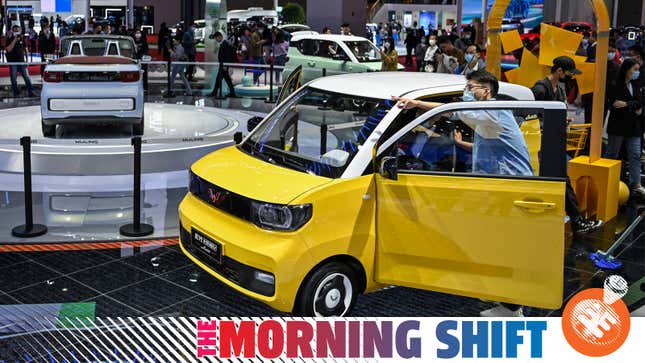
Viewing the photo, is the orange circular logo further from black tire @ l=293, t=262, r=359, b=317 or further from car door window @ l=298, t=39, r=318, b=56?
car door window @ l=298, t=39, r=318, b=56

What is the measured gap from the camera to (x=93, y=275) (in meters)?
5.61

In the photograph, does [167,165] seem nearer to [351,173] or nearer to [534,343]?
[351,173]

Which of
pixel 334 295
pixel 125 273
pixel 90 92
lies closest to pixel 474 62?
pixel 90 92

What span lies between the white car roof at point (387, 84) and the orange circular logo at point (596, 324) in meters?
1.81

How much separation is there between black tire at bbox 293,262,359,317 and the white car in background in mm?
6309

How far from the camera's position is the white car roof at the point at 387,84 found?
196 inches

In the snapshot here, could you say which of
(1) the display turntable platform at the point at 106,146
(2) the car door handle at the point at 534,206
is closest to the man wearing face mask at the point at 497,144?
(2) the car door handle at the point at 534,206

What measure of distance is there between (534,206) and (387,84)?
1495mm

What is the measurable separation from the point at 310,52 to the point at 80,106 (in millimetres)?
8508

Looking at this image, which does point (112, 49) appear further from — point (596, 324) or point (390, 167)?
point (596, 324)

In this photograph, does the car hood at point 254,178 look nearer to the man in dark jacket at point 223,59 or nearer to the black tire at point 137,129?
the black tire at point 137,129

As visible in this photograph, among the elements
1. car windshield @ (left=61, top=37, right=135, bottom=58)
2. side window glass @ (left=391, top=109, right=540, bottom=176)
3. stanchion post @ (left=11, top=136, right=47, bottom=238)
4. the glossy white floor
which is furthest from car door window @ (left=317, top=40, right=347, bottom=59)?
side window glass @ (left=391, top=109, right=540, bottom=176)

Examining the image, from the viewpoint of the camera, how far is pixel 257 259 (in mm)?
4301

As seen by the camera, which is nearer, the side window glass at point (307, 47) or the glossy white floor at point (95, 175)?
the glossy white floor at point (95, 175)
